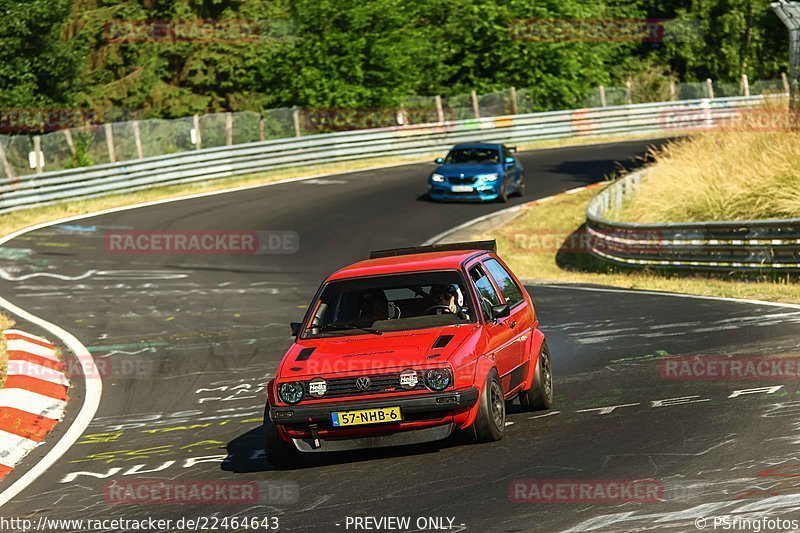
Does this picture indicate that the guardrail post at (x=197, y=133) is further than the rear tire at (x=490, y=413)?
Yes

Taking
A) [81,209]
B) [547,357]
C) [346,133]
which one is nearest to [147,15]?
[346,133]

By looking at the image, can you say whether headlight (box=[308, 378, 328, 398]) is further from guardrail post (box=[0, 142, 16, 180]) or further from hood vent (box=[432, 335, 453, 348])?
guardrail post (box=[0, 142, 16, 180])

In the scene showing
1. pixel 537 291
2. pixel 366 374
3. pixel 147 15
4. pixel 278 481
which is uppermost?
pixel 147 15

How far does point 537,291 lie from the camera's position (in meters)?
19.6

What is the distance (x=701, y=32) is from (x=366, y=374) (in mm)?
61172

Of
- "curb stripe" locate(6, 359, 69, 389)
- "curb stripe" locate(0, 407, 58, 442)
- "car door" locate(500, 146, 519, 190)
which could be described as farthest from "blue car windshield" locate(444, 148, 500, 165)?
"curb stripe" locate(0, 407, 58, 442)

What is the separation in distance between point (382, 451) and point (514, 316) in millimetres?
1847

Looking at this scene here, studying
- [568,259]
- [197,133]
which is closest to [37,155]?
[197,133]

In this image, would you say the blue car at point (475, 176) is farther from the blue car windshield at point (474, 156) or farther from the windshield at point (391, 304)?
the windshield at point (391, 304)

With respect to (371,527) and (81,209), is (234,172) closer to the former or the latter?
(81,209)

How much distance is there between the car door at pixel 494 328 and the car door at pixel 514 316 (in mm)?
15

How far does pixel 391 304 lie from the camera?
9844 mm

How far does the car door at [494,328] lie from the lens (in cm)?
935

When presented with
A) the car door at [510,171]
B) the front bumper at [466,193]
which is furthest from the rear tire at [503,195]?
the car door at [510,171]
